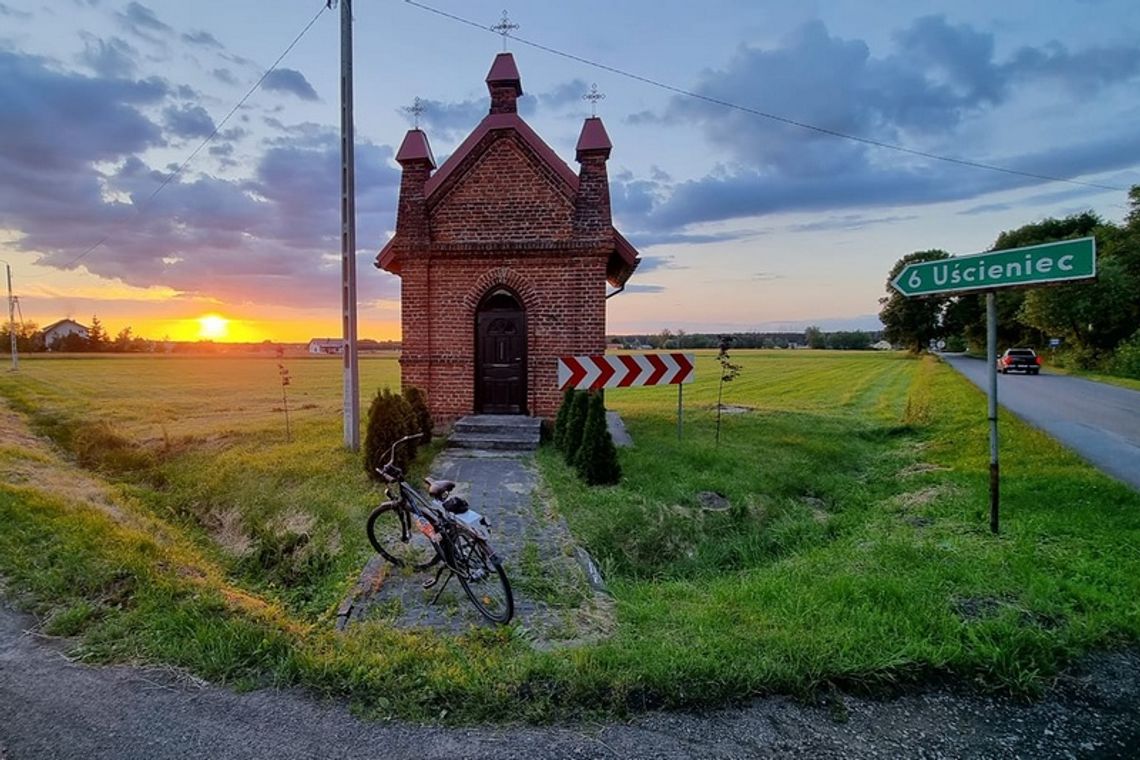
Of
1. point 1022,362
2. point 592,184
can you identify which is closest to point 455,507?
point 592,184

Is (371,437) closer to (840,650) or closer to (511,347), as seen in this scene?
(511,347)

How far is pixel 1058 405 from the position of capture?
17672 mm

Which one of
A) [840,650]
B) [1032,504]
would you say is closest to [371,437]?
[840,650]

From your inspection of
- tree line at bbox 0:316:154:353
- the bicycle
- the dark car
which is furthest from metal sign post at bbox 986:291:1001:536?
tree line at bbox 0:316:154:353

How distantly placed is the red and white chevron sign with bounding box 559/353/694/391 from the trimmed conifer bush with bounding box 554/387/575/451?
0.43 m

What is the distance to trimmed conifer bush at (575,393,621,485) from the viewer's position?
27.3 ft

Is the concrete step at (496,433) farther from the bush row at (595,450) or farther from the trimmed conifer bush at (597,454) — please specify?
the trimmed conifer bush at (597,454)

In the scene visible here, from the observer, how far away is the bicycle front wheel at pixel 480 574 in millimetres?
4367

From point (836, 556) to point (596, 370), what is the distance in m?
4.68

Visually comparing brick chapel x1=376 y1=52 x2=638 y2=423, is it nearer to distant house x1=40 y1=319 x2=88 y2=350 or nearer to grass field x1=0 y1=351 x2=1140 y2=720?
grass field x1=0 y1=351 x2=1140 y2=720

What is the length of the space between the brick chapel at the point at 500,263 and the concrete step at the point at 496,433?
555 millimetres

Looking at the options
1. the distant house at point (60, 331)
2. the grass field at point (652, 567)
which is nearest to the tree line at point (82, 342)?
the distant house at point (60, 331)

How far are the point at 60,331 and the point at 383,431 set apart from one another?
294ft

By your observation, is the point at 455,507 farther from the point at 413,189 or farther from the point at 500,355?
the point at 413,189
